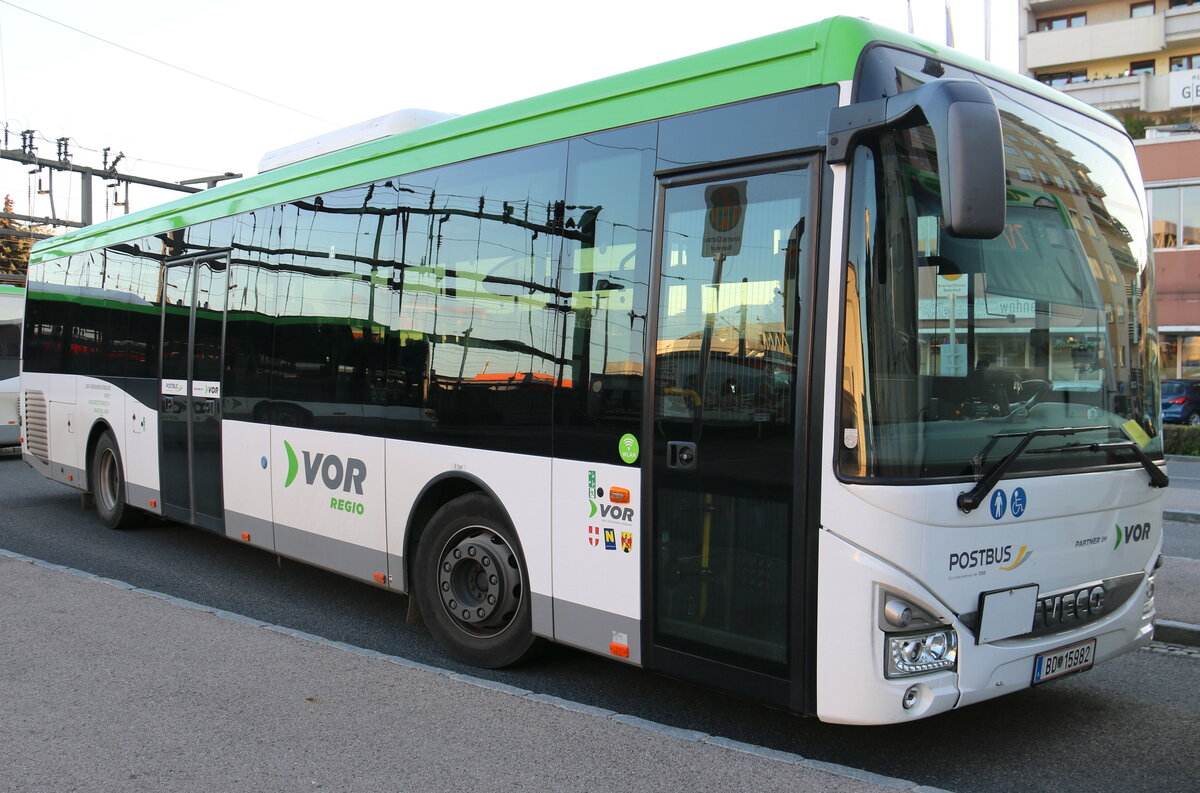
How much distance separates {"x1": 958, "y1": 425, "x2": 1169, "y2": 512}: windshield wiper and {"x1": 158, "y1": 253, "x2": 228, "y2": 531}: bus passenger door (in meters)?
6.30

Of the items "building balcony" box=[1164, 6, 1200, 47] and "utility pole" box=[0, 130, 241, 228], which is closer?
"utility pole" box=[0, 130, 241, 228]

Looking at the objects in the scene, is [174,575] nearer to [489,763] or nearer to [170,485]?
[170,485]

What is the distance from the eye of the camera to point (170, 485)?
9.27 metres

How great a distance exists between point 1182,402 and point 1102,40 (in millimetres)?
24002

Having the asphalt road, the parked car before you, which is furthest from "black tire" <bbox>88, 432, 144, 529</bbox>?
the parked car

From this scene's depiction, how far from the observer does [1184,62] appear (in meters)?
48.7

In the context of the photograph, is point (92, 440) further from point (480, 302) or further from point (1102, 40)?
point (1102, 40)

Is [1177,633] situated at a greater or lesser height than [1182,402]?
lesser

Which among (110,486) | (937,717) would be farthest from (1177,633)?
(110,486)

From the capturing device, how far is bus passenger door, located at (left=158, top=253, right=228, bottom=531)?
8.48 m

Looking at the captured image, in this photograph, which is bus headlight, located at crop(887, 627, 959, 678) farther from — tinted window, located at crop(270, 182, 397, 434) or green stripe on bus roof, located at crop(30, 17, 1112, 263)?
tinted window, located at crop(270, 182, 397, 434)

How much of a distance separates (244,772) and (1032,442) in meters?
3.49

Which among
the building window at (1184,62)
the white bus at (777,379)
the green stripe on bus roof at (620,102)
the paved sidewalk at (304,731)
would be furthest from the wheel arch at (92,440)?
the building window at (1184,62)

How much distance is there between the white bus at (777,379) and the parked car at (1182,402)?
31443 millimetres
